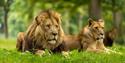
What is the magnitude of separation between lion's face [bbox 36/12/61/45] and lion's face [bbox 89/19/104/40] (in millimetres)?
2874

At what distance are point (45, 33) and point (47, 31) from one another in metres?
0.09

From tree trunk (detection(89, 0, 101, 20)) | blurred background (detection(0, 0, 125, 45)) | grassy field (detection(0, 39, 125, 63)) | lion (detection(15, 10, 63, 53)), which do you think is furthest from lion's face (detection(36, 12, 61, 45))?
tree trunk (detection(89, 0, 101, 20))

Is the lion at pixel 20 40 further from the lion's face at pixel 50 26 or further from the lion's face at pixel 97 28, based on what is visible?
the lion's face at pixel 50 26

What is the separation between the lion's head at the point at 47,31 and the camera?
13.2 m

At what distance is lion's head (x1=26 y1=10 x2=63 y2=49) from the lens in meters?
13.2

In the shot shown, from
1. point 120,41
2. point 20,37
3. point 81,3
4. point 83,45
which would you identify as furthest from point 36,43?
point 120,41

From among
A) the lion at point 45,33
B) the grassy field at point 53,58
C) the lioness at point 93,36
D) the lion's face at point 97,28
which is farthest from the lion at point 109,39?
the lion at point 45,33

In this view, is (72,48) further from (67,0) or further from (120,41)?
(120,41)

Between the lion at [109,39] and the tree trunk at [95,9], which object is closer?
the lion at [109,39]

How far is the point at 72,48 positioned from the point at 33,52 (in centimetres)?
435

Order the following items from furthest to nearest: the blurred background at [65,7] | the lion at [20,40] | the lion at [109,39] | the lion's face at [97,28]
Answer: the blurred background at [65,7] < the lion at [109,39] < the lion's face at [97,28] < the lion at [20,40]

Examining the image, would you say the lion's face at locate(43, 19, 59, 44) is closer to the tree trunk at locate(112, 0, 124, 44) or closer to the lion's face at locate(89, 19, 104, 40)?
the lion's face at locate(89, 19, 104, 40)

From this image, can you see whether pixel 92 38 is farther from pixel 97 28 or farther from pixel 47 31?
pixel 47 31

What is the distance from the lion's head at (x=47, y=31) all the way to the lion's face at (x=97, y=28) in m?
2.86
